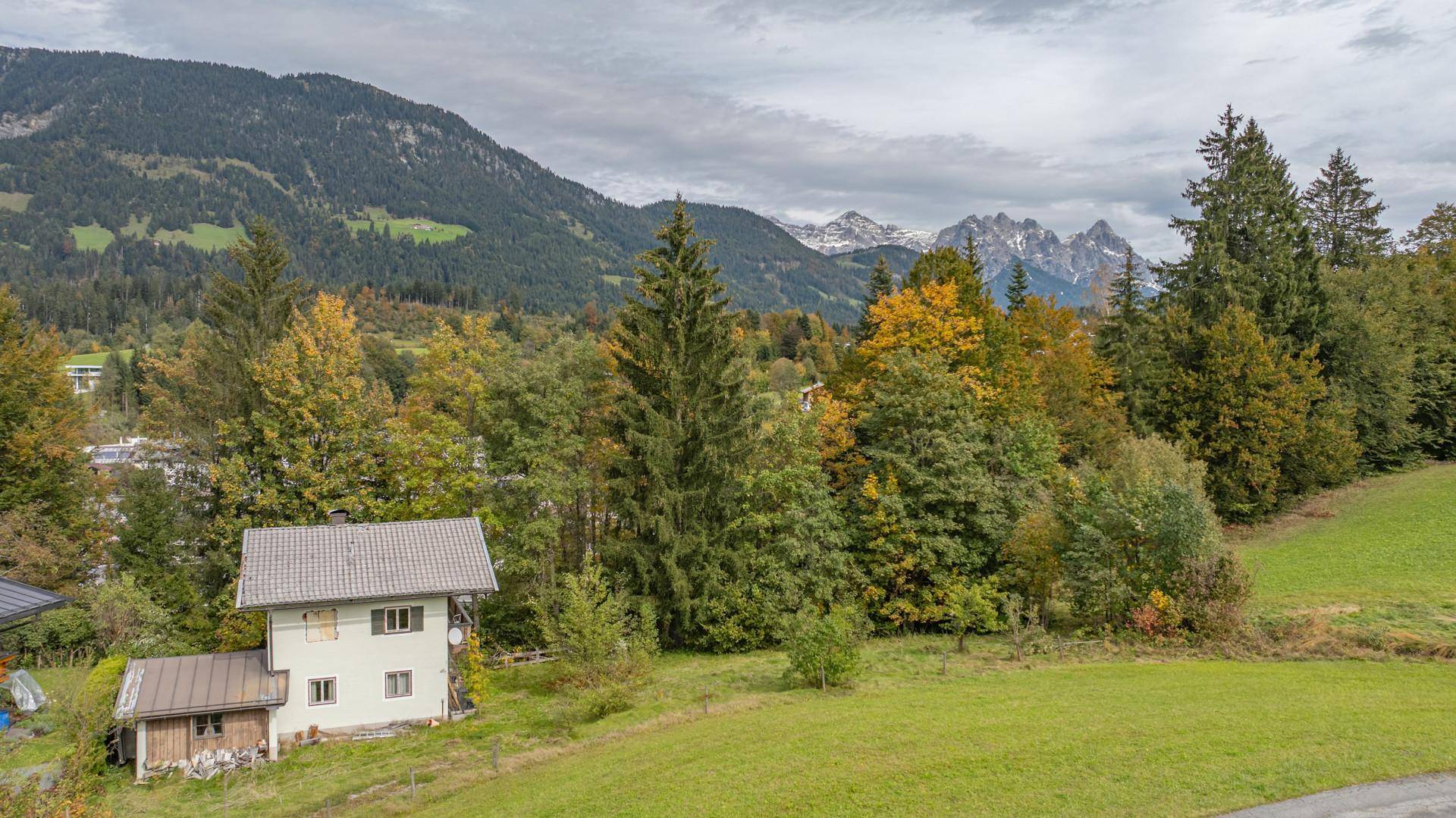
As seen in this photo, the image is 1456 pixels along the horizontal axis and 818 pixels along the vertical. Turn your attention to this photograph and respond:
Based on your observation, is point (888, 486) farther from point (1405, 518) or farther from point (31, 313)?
point (31, 313)

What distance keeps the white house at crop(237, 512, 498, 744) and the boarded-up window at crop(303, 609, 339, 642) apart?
0.02 m

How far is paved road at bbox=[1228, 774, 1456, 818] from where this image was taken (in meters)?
12.4

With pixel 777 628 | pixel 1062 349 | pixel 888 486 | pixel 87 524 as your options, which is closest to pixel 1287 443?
pixel 1062 349

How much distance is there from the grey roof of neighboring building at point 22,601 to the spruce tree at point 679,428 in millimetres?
17884

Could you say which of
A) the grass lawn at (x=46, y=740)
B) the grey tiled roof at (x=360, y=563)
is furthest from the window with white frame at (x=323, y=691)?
the grass lawn at (x=46, y=740)

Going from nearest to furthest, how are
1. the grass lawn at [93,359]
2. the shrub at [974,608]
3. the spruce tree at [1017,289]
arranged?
1. the shrub at [974,608]
2. the spruce tree at [1017,289]
3. the grass lawn at [93,359]

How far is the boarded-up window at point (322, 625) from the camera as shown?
25.0 meters

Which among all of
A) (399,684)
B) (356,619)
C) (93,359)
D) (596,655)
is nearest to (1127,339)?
(596,655)

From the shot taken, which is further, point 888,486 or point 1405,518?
point 1405,518

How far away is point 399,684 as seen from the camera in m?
25.9

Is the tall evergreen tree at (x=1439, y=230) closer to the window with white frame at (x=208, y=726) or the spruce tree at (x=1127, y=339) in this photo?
the spruce tree at (x=1127, y=339)

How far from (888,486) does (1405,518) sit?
1014 inches

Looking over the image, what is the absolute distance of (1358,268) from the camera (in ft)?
164

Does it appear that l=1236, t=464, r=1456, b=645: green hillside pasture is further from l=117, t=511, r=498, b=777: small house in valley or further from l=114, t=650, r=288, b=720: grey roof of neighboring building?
l=114, t=650, r=288, b=720: grey roof of neighboring building
